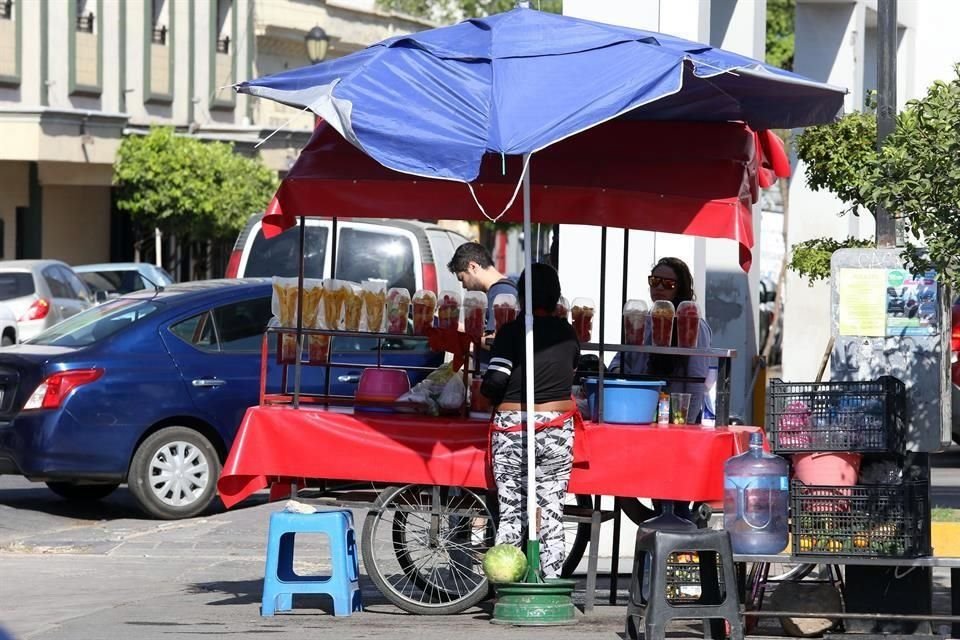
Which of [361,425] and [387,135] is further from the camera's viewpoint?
[361,425]

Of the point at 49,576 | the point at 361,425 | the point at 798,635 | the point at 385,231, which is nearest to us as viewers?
the point at 798,635

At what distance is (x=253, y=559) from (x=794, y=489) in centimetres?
501

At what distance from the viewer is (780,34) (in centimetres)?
5197

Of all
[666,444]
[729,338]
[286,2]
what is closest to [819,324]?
[729,338]

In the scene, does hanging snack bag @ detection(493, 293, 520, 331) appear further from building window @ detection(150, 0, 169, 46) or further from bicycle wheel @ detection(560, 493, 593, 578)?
building window @ detection(150, 0, 169, 46)

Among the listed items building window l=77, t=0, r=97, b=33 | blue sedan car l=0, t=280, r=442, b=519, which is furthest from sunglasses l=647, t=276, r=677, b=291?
building window l=77, t=0, r=97, b=33

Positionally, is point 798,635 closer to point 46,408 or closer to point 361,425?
point 361,425

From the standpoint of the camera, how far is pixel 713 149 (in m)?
9.67

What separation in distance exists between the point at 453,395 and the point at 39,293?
16956mm

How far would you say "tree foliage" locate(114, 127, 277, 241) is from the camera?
1409 inches

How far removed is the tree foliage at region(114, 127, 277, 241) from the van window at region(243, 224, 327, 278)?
18.9 m

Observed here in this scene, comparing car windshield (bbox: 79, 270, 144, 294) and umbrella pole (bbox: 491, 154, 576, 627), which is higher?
car windshield (bbox: 79, 270, 144, 294)

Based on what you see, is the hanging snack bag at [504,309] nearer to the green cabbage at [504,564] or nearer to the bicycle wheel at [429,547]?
the bicycle wheel at [429,547]

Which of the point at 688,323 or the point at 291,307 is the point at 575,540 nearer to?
the point at 688,323
